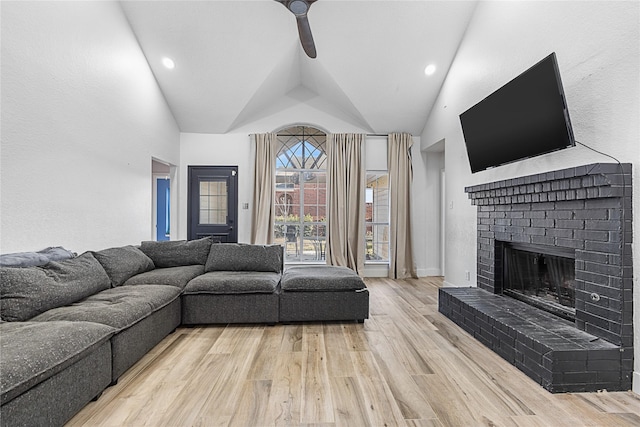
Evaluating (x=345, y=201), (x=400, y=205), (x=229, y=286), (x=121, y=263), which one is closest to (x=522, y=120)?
(x=229, y=286)

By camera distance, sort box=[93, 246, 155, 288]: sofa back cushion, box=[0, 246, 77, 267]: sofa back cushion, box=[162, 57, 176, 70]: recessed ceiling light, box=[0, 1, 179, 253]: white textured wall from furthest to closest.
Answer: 1. box=[162, 57, 176, 70]: recessed ceiling light
2. box=[93, 246, 155, 288]: sofa back cushion
3. box=[0, 1, 179, 253]: white textured wall
4. box=[0, 246, 77, 267]: sofa back cushion

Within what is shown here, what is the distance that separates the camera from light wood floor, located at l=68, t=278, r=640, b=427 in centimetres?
166

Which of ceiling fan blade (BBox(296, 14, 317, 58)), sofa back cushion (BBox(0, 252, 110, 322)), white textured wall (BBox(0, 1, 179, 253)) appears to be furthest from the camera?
ceiling fan blade (BBox(296, 14, 317, 58))

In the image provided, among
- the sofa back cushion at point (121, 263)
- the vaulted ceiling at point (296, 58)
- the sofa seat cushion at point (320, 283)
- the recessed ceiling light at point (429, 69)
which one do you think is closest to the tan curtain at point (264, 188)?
the vaulted ceiling at point (296, 58)

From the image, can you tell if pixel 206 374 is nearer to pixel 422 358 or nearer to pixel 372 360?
pixel 372 360

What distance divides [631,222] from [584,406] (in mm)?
1114

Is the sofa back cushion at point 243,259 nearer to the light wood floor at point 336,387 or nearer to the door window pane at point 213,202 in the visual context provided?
the light wood floor at point 336,387

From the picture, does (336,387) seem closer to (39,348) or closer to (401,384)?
(401,384)

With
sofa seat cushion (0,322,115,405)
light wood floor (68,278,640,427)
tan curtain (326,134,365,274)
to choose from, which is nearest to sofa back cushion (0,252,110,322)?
sofa seat cushion (0,322,115,405)

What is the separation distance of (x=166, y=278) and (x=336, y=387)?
1990mm

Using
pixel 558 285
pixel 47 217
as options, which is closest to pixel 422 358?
pixel 558 285

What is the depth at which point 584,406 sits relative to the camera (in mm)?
1787

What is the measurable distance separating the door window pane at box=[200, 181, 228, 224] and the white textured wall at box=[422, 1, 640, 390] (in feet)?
12.3

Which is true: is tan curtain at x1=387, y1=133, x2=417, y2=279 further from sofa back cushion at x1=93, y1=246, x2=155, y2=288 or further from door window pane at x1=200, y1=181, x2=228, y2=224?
sofa back cushion at x1=93, y1=246, x2=155, y2=288
